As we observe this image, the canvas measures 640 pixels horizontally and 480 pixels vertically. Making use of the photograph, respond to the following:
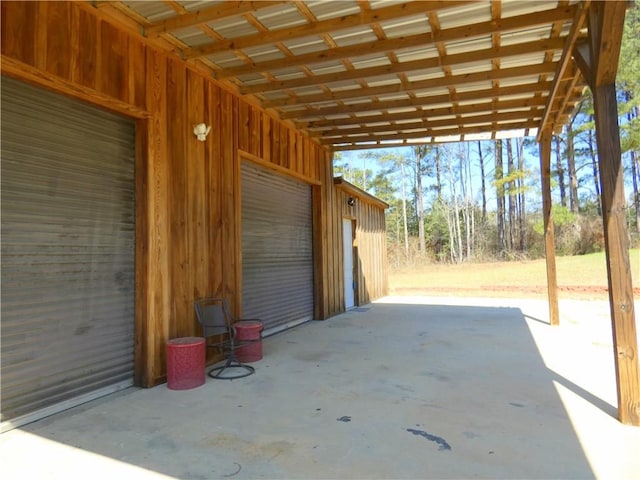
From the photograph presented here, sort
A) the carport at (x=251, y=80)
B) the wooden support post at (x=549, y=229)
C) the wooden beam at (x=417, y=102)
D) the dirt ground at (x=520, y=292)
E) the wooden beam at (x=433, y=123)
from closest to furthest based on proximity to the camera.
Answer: the carport at (x=251, y=80) < the wooden beam at (x=417, y=102) < the wooden beam at (x=433, y=123) < the wooden support post at (x=549, y=229) < the dirt ground at (x=520, y=292)

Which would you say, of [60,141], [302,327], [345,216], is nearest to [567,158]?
[345,216]

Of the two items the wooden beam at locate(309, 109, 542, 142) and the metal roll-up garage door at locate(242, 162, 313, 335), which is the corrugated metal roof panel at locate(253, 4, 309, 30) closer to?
the metal roll-up garage door at locate(242, 162, 313, 335)

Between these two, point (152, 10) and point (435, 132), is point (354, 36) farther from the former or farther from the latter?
point (435, 132)

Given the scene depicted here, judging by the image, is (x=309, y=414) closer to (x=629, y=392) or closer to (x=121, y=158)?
(x=629, y=392)

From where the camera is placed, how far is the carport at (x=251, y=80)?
9.32ft

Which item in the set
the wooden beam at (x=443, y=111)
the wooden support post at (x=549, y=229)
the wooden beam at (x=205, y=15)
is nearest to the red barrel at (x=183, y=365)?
the wooden beam at (x=205, y=15)

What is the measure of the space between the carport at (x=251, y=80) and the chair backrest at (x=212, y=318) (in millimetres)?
140

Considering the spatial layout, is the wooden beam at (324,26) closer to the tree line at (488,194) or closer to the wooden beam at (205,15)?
the wooden beam at (205,15)

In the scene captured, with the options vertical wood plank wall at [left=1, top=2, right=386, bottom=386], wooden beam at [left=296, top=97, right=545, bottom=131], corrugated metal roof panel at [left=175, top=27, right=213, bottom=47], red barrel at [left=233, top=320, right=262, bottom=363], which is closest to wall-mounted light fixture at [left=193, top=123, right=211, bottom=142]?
vertical wood plank wall at [left=1, top=2, right=386, bottom=386]

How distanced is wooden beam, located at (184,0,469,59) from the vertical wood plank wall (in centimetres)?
50

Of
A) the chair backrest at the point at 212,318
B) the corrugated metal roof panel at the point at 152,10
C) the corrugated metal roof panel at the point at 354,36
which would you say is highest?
the corrugated metal roof panel at the point at 354,36

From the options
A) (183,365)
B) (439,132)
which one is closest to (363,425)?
(183,365)

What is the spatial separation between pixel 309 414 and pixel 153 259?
2028 mm

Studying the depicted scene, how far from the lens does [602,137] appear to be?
2.88 m
